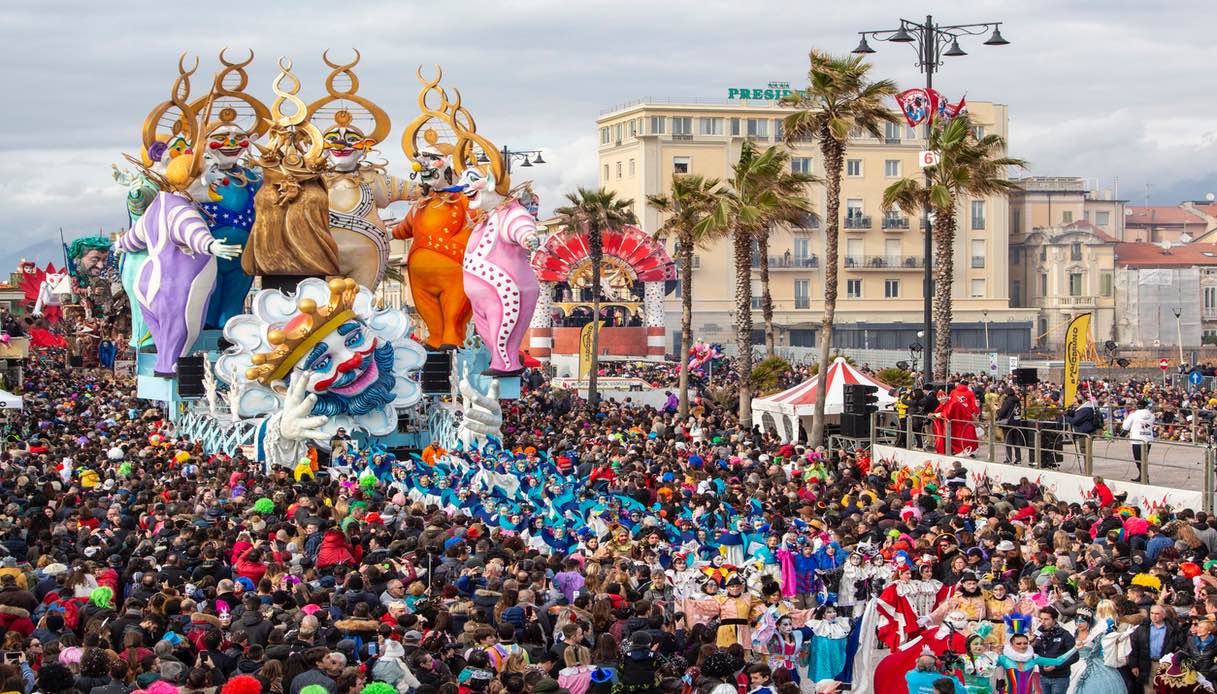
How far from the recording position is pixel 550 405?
37.5 meters

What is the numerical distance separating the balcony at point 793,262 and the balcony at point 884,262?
5.32 ft

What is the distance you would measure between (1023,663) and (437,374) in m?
21.2

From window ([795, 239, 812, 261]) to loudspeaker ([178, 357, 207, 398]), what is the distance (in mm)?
52326

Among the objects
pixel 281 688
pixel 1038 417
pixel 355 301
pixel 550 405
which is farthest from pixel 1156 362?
pixel 281 688

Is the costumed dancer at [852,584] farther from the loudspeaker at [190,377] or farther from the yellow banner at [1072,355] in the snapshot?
the loudspeaker at [190,377]

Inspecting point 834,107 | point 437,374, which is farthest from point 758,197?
point 437,374

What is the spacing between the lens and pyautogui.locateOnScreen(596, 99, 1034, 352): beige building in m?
78.7

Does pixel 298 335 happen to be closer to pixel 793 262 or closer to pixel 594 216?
pixel 594 216

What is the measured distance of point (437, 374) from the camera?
3256 cm

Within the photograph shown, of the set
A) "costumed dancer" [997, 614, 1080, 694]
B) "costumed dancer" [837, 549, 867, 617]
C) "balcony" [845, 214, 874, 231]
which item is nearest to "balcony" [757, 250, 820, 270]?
"balcony" [845, 214, 874, 231]

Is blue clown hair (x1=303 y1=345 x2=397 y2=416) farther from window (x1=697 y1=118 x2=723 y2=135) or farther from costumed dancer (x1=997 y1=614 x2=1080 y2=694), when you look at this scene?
window (x1=697 y1=118 x2=723 y2=135)

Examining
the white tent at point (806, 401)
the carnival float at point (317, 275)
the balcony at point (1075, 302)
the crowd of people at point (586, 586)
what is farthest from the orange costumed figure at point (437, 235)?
the balcony at point (1075, 302)

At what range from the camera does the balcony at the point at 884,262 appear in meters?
80.6

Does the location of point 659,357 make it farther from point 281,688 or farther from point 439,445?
point 281,688
